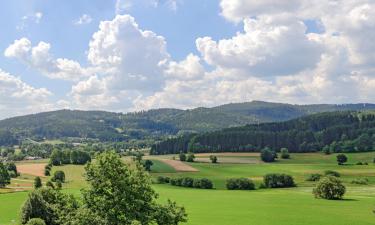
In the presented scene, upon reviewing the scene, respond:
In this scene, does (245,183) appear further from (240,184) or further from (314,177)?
(314,177)

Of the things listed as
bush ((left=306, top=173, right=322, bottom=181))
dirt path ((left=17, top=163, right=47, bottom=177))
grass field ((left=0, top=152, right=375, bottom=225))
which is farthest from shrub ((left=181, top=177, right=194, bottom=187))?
dirt path ((left=17, top=163, right=47, bottom=177))

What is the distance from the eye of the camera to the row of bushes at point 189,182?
14966 cm

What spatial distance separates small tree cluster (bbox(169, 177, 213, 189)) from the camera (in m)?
150

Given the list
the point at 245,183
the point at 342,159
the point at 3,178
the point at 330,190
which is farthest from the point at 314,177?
the point at 3,178

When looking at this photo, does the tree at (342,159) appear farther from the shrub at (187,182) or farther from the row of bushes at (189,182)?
the shrub at (187,182)

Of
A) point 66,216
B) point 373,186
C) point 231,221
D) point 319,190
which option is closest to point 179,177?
point 319,190

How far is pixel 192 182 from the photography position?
500 ft

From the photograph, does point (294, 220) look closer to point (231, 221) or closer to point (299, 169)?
point (231, 221)

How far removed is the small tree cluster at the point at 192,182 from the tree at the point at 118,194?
105 meters

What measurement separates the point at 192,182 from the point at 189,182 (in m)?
1.00

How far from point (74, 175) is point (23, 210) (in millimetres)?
102759

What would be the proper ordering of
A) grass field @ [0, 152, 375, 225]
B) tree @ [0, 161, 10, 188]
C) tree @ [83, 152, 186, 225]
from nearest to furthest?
tree @ [83, 152, 186, 225], grass field @ [0, 152, 375, 225], tree @ [0, 161, 10, 188]

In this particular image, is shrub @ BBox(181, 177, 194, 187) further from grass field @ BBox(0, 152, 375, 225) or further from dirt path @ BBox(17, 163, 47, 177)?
dirt path @ BBox(17, 163, 47, 177)

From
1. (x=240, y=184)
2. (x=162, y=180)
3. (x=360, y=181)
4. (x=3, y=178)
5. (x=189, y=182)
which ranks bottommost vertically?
(x=240, y=184)
